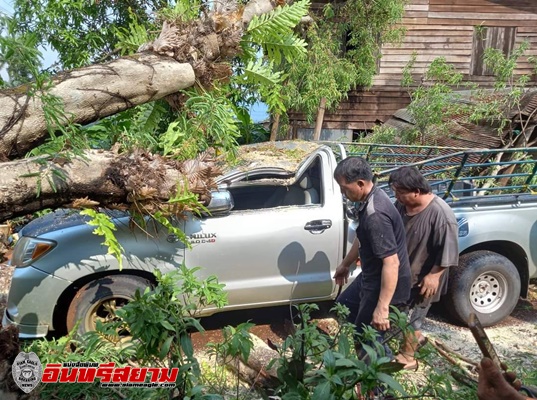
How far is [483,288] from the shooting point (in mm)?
4855

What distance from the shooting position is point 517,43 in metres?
13.0

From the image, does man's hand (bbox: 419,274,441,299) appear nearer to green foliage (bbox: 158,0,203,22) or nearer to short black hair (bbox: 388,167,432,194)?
short black hair (bbox: 388,167,432,194)

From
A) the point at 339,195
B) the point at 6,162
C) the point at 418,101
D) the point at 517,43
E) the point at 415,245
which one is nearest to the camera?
the point at 6,162

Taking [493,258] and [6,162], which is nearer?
[6,162]

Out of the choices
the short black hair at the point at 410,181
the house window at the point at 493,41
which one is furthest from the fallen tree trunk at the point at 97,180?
the house window at the point at 493,41

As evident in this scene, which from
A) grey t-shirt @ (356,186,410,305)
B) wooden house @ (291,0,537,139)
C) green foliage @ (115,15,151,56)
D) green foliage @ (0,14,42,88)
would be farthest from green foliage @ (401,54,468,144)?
green foliage @ (0,14,42,88)

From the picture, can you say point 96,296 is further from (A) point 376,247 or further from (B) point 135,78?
(A) point 376,247

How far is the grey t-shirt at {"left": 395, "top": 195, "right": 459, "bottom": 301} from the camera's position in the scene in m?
3.62

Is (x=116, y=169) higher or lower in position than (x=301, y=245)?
higher

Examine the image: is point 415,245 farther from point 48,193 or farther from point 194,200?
point 48,193

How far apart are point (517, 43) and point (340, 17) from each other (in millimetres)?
6257

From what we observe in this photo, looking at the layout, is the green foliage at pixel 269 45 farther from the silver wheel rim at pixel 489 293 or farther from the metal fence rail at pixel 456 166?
the silver wheel rim at pixel 489 293

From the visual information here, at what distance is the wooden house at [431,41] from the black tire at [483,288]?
8.33 meters

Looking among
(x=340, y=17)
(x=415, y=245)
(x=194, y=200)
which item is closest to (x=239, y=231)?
(x=415, y=245)
